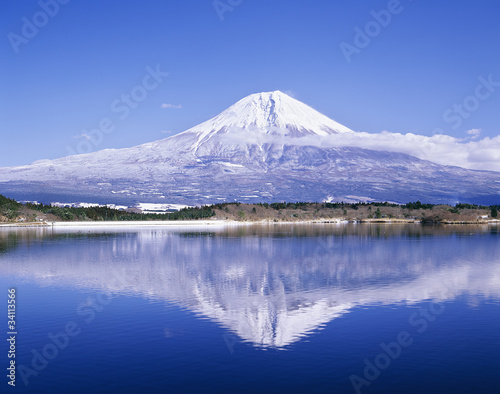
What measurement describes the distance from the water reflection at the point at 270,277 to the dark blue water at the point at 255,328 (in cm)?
12

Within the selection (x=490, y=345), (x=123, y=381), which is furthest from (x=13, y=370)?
(x=490, y=345)

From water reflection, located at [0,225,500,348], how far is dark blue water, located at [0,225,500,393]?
12 cm

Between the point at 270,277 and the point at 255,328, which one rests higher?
the point at 270,277

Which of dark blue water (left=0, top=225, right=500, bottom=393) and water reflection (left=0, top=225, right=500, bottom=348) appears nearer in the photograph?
dark blue water (left=0, top=225, right=500, bottom=393)

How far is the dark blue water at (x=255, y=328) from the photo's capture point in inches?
610

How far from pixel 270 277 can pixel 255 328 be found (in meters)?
13.1

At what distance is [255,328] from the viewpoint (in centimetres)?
2100

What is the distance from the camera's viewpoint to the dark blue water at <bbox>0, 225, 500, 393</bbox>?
15.5 meters

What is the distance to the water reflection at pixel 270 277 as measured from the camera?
23.7m

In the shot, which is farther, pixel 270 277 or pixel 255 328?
pixel 270 277

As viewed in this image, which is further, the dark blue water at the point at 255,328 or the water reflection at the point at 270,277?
the water reflection at the point at 270,277

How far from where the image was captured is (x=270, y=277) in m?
34.1

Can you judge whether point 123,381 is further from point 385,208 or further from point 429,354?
point 385,208

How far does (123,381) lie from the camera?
50.2 ft
